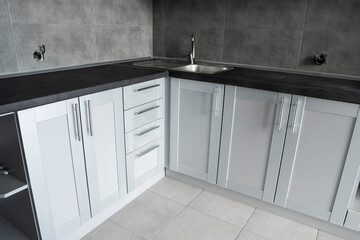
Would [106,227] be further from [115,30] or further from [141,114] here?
[115,30]

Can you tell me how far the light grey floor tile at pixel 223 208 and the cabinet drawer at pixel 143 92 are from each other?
0.86 metres

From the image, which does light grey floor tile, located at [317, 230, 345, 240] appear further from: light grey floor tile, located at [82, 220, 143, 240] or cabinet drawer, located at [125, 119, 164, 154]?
cabinet drawer, located at [125, 119, 164, 154]

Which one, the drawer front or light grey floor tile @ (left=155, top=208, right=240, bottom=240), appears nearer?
light grey floor tile @ (left=155, top=208, right=240, bottom=240)

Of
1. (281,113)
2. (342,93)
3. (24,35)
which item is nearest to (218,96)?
(281,113)

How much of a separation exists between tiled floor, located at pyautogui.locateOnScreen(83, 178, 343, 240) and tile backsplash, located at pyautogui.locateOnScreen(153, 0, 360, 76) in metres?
1.15

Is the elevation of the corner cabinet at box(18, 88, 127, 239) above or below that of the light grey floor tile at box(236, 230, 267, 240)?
above

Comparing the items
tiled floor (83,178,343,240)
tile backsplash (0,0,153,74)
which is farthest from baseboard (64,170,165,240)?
tile backsplash (0,0,153,74)

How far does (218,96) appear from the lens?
1.86 metres

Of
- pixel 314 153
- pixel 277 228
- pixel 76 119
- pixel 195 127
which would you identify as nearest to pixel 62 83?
pixel 76 119

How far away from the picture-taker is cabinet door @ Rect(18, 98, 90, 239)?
1.28 m

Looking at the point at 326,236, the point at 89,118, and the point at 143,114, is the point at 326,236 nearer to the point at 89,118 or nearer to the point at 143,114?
the point at 143,114

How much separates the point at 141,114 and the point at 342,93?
4.01ft

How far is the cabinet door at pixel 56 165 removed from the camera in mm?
1275

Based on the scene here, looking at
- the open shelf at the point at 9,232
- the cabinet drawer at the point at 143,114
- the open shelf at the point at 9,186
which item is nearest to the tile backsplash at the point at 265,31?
the cabinet drawer at the point at 143,114
